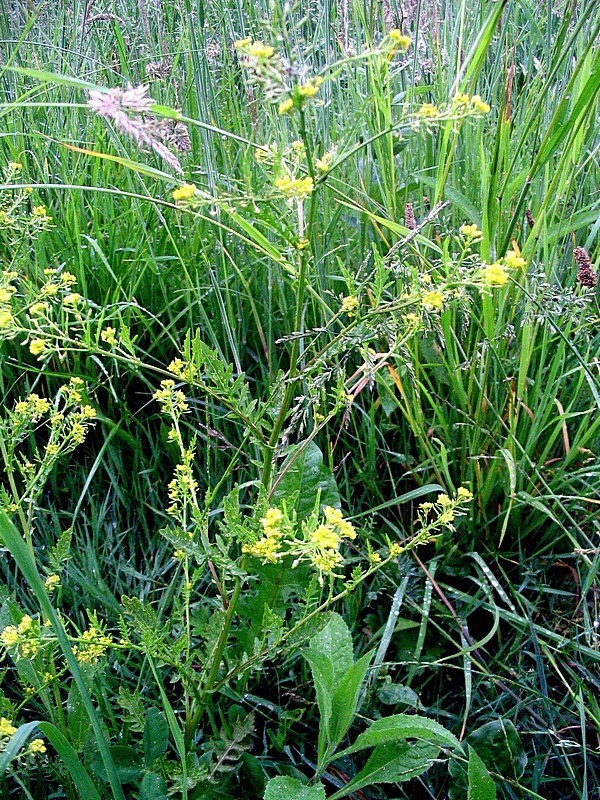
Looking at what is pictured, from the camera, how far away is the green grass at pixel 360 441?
42.7 inches

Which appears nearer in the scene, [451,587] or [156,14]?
[451,587]

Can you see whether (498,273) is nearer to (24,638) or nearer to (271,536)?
(271,536)

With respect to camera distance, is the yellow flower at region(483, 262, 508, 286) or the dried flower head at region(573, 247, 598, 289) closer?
the yellow flower at region(483, 262, 508, 286)

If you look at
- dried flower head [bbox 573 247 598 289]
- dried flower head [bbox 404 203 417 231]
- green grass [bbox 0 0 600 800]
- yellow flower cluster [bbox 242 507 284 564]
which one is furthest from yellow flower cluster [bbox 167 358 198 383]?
dried flower head [bbox 573 247 598 289]

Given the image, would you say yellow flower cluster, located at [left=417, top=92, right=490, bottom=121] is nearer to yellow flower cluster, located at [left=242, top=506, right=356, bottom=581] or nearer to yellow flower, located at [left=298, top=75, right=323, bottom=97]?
yellow flower, located at [left=298, top=75, right=323, bottom=97]

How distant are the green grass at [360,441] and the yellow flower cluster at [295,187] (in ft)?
0.10

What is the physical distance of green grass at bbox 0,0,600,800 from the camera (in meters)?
1.08

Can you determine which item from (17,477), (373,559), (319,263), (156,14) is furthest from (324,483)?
(156,14)

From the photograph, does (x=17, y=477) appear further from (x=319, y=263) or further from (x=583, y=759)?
(x=583, y=759)

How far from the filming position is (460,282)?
85 centimetres

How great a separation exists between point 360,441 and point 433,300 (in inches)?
27.9

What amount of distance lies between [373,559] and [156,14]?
188cm

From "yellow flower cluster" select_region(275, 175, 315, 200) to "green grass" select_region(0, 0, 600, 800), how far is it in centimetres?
3

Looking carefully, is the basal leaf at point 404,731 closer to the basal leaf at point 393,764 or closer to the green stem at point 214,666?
the basal leaf at point 393,764
